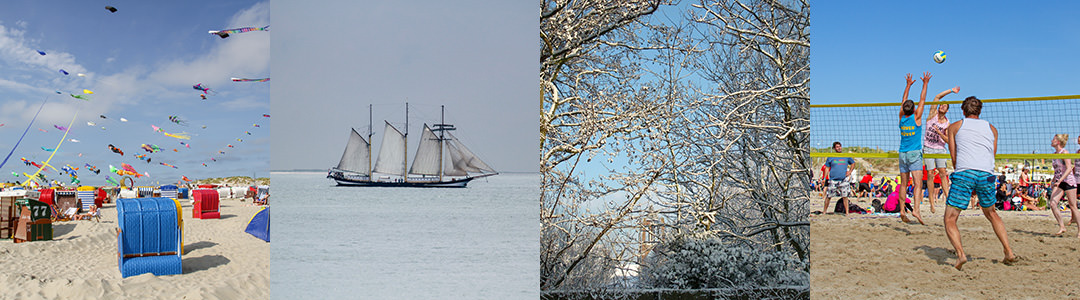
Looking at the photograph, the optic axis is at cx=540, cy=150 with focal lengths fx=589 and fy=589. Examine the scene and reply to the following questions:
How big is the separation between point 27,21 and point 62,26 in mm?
1040

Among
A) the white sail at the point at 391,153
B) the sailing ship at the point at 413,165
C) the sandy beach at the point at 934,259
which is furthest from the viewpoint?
the sandy beach at the point at 934,259

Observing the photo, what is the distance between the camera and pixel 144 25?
1725cm

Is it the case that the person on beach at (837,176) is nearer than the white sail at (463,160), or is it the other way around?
the white sail at (463,160)

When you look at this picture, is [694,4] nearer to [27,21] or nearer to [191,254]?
[191,254]

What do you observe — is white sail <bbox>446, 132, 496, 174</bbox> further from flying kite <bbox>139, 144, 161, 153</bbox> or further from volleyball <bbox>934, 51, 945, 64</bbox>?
flying kite <bbox>139, 144, 161, 153</bbox>

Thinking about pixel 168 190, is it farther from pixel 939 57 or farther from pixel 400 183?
pixel 939 57

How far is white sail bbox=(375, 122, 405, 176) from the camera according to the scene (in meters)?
3.77

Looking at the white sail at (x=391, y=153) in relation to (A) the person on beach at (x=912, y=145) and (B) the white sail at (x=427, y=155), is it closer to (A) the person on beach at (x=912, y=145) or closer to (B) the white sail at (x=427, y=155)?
(B) the white sail at (x=427, y=155)

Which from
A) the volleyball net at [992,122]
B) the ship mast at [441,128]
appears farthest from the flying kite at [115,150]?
the volleyball net at [992,122]

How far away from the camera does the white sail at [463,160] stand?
4.26 meters

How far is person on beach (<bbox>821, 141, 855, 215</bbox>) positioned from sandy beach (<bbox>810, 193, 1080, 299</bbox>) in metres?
0.17

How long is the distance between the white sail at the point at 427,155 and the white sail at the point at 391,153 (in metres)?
0.11

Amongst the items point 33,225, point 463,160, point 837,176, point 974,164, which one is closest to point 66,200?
point 33,225

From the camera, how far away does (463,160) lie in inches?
184
